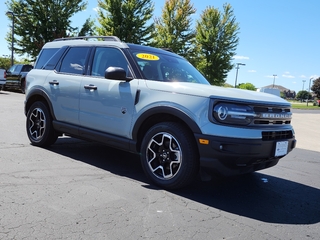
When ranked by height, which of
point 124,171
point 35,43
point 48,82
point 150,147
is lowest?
point 124,171

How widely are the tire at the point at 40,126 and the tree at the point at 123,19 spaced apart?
1881cm

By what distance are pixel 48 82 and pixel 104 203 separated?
2.83 metres

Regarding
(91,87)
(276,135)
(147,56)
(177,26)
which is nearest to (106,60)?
(91,87)

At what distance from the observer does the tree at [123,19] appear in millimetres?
23641

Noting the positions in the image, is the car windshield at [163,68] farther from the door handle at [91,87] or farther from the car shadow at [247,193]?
the car shadow at [247,193]

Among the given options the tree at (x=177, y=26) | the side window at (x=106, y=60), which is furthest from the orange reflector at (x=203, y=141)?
the tree at (x=177, y=26)

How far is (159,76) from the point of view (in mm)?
4375

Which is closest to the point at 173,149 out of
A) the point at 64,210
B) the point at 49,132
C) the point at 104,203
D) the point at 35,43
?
the point at 104,203

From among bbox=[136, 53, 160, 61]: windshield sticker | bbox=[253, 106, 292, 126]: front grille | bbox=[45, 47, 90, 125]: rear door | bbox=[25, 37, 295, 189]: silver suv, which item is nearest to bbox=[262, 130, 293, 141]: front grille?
bbox=[25, 37, 295, 189]: silver suv

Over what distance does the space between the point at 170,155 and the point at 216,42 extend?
27.7 m

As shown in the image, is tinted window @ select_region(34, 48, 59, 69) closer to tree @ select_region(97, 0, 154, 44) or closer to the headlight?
the headlight

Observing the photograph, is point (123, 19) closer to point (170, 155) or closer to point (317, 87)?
point (170, 155)

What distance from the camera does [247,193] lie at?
3977mm

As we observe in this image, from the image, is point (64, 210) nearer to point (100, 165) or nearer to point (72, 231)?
point (72, 231)
